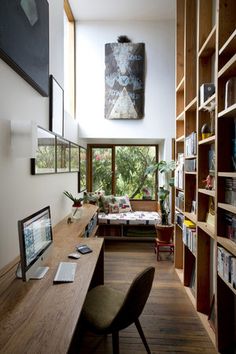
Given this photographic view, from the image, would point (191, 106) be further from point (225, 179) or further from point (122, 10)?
point (122, 10)

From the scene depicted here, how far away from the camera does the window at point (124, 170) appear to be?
202 inches

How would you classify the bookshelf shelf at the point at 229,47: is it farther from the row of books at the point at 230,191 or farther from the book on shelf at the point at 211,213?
the book on shelf at the point at 211,213

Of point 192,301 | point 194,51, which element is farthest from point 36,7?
point 192,301

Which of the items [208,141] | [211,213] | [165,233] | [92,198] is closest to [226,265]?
[211,213]

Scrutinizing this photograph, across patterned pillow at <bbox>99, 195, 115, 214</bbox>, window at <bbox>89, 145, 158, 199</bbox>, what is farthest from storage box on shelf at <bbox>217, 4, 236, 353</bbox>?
window at <bbox>89, 145, 158, 199</bbox>

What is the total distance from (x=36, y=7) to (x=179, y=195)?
2584 millimetres

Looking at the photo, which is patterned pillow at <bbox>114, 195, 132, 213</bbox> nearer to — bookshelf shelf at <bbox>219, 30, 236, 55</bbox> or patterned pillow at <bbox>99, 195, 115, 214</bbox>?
patterned pillow at <bbox>99, 195, 115, 214</bbox>

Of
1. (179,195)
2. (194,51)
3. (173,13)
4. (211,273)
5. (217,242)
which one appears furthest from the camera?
(173,13)

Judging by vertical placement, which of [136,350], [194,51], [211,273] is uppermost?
[194,51]

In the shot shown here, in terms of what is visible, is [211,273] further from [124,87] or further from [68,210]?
[124,87]

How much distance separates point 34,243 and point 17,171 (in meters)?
0.63

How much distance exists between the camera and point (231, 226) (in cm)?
175

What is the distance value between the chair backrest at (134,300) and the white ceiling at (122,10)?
4.23m

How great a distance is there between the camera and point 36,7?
2.05 meters
